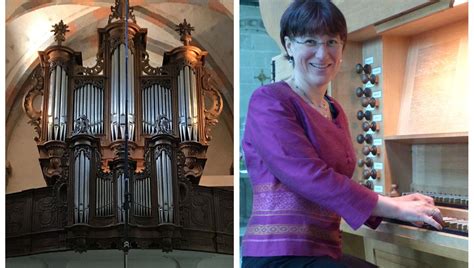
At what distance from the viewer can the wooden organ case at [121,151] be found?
1758 mm

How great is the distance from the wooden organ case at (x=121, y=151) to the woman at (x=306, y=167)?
1.79 feet

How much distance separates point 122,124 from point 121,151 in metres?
0.10

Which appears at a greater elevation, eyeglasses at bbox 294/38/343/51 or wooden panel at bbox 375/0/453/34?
wooden panel at bbox 375/0/453/34

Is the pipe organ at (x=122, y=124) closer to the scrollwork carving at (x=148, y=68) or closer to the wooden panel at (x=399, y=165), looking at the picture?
the scrollwork carving at (x=148, y=68)

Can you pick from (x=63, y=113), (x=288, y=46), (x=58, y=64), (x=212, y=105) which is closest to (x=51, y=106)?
(x=63, y=113)

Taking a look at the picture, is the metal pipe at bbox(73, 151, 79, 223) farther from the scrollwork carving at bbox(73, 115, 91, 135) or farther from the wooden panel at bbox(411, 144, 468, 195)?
the wooden panel at bbox(411, 144, 468, 195)

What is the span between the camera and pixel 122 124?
5.89 feet

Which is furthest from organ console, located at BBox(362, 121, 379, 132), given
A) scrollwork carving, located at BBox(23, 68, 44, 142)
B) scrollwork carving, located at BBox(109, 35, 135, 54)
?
scrollwork carving, located at BBox(23, 68, 44, 142)

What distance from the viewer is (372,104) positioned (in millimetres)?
1633

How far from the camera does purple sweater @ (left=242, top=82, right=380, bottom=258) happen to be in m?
1.15

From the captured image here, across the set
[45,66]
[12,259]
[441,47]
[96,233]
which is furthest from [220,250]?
[441,47]

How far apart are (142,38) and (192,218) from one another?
0.67 meters

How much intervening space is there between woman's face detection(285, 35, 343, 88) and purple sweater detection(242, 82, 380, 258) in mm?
78

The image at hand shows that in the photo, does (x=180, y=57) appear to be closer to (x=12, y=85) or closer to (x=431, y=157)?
(x=12, y=85)
